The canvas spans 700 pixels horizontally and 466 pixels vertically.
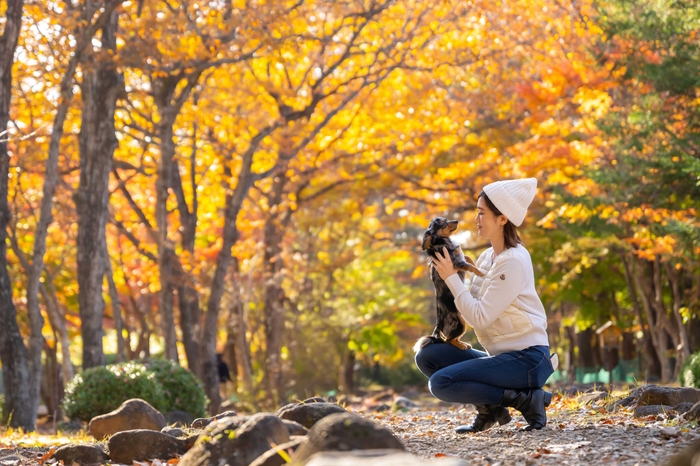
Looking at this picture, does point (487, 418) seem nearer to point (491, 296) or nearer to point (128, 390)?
point (491, 296)

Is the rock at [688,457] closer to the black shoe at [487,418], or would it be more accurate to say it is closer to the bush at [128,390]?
the black shoe at [487,418]

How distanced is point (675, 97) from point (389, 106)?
661 cm

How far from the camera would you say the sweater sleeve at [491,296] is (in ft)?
16.8

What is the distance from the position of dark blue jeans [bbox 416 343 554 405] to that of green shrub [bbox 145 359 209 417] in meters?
6.39

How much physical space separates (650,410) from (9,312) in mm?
7579

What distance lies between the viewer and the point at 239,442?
435cm

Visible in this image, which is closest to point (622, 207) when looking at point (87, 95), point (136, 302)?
point (87, 95)

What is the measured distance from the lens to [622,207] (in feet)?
44.7

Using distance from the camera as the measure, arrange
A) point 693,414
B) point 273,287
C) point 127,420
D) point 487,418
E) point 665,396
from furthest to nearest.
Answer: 1. point 273,287
2. point 127,420
3. point 665,396
4. point 487,418
5. point 693,414

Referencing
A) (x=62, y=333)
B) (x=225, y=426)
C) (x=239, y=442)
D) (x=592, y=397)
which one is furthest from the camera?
(x=62, y=333)

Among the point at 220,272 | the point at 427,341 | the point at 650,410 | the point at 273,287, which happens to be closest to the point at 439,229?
the point at 427,341

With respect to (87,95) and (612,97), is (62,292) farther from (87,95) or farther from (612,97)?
(612,97)

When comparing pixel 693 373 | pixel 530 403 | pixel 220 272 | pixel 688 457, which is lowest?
pixel 693 373

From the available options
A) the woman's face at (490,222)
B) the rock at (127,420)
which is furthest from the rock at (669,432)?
the rock at (127,420)
